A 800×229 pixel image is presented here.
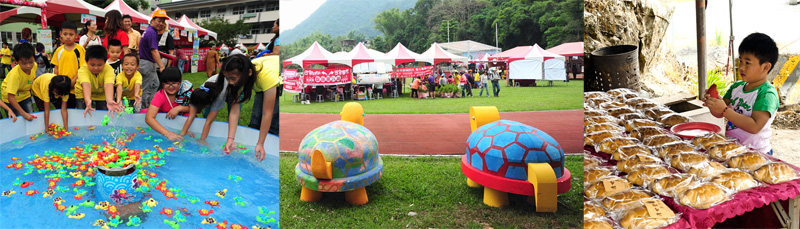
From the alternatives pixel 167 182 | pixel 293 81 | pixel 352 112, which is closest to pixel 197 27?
pixel 167 182

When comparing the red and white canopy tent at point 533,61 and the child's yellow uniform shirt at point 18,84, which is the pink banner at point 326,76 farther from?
the child's yellow uniform shirt at point 18,84

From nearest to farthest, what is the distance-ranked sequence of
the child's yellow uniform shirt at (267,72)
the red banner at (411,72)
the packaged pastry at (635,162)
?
the red banner at (411,72)
the packaged pastry at (635,162)
the child's yellow uniform shirt at (267,72)

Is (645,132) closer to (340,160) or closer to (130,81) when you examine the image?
(340,160)

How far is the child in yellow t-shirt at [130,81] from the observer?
2.92 metres

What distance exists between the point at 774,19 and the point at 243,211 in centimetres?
561

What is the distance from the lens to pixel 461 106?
7.72 ft

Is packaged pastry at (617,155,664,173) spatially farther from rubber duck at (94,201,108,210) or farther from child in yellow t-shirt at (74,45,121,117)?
child in yellow t-shirt at (74,45,121,117)

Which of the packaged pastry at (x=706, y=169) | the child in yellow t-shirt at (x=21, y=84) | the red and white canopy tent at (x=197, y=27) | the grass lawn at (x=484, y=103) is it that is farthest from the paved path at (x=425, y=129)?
the child in yellow t-shirt at (x=21, y=84)

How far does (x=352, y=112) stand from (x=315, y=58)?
32 centimetres

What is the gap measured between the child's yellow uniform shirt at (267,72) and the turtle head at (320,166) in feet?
2.52

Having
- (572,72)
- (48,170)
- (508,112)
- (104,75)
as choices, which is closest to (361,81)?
(508,112)

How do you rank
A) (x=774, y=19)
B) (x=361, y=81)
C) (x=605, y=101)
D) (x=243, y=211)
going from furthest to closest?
(x=774, y=19) → (x=605, y=101) → (x=243, y=211) → (x=361, y=81)

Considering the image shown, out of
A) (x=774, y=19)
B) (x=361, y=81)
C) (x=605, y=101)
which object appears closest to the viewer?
(x=361, y=81)

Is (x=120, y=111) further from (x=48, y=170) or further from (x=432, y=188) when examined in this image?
(x=432, y=188)
